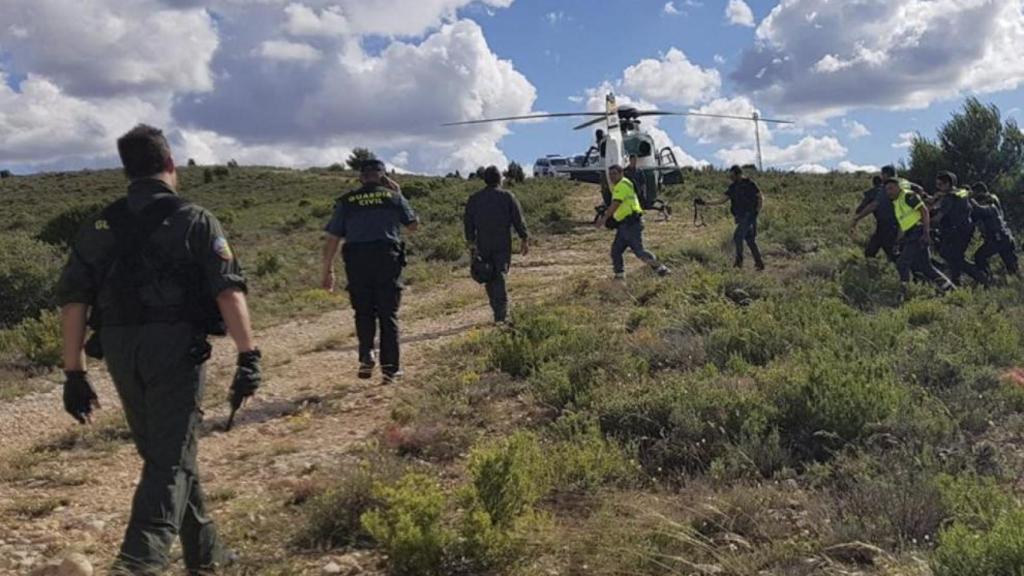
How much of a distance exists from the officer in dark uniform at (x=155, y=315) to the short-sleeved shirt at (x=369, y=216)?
371 cm

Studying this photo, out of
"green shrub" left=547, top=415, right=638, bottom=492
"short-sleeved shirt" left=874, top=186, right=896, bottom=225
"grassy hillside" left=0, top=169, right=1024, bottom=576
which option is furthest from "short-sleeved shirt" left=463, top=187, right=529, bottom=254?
"short-sleeved shirt" left=874, top=186, right=896, bottom=225

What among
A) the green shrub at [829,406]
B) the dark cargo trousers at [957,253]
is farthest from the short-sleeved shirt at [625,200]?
the green shrub at [829,406]

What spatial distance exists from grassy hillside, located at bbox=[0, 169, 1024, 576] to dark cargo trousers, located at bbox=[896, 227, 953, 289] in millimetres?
796

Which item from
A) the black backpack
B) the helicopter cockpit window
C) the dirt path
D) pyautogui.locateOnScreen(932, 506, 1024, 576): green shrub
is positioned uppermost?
the helicopter cockpit window

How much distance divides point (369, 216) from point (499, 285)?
2.71 meters

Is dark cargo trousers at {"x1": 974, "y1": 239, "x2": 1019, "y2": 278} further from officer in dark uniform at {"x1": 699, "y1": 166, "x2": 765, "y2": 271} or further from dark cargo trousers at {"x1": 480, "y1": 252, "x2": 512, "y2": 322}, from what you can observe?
dark cargo trousers at {"x1": 480, "y1": 252, "x2": 512, "y2": 322}

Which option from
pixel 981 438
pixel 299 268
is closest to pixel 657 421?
pixel 981 438

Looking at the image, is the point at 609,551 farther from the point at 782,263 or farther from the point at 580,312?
the point at 782,263

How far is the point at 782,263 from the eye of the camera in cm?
1379

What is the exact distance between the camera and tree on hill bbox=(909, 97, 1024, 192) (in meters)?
26.2

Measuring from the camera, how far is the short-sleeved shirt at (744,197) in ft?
42.4

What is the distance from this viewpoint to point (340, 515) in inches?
161

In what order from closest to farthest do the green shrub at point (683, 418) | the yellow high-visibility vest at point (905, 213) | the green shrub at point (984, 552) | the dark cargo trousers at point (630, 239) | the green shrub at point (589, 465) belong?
1. the green shrub at point (984, 552)
2. the green shrub at point (589, 465)
3. the green shrub at point (683, 418)
4. the yellow high-visibility vest at point (905, 213)
5. the dark cargo trousers at point (630, 239)

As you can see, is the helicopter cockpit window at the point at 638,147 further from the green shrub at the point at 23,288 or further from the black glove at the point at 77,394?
the black glove at the point at 77,394
